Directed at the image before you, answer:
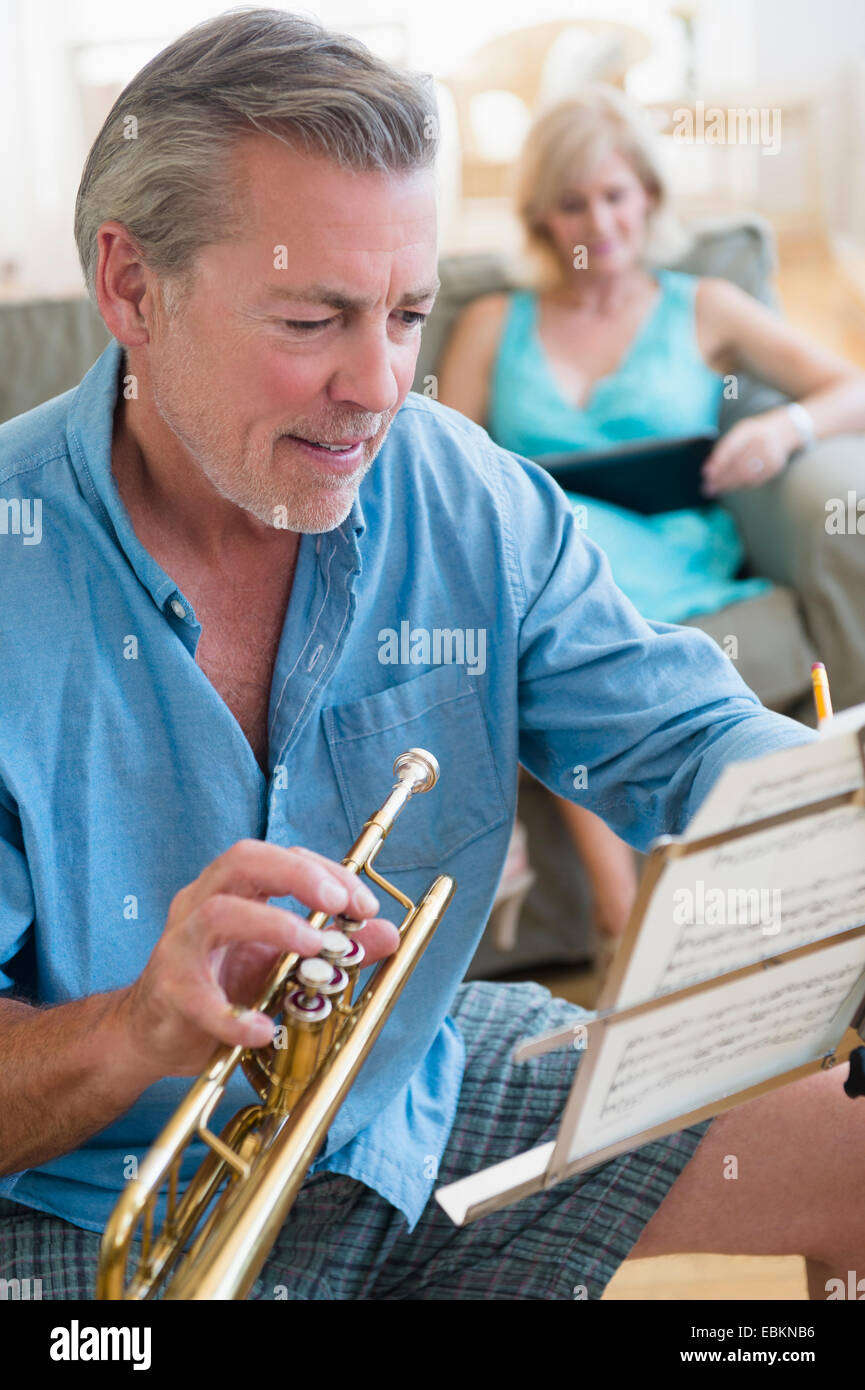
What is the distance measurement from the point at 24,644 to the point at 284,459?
0.70ft

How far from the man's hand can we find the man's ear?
46 centimetres

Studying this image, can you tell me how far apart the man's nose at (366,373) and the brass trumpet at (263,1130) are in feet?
0.92

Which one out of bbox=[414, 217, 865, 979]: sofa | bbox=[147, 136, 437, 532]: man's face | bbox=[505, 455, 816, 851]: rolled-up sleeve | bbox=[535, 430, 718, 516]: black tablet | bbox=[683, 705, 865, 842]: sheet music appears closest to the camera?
bbox=[683, 705, 865, 842]: sheet music

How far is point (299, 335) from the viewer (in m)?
0.88

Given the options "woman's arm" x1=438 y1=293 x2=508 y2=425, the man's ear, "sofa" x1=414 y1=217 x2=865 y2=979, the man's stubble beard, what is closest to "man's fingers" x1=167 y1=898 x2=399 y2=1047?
the man's stubble beard

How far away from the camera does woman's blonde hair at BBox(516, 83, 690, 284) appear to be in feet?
7.86

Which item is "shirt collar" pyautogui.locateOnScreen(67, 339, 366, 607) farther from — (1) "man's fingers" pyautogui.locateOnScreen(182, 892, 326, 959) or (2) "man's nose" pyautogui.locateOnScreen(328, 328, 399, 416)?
(1) "man's fingers" pyautogui.locateOnScreen(182, 892, 326, 959)

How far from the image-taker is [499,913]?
6.54ft

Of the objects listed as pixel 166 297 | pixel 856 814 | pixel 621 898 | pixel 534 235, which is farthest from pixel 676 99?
pixel 856 814

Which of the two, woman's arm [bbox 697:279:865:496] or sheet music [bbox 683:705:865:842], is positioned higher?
woman's arm [bbox 697:279:865:496]

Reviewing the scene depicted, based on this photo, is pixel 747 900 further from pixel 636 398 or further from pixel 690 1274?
pixel 636 398

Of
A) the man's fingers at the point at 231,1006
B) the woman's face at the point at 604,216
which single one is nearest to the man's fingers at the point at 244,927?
the man's fingers at the point at 231,1006

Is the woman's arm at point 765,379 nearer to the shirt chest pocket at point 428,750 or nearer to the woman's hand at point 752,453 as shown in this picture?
the woman's hand at point 752,453

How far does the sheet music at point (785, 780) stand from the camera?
1.88 feet
